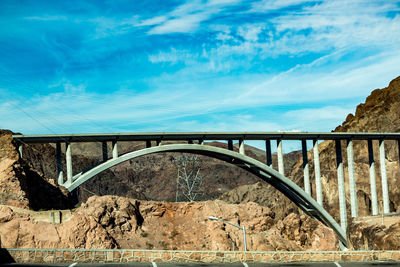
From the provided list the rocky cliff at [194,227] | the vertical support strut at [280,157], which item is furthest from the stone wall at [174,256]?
the vertical support strut at [280,157]

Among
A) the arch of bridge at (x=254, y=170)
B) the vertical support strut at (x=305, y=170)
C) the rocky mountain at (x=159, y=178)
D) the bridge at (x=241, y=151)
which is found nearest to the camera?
the bridge at (x=241, y=151)

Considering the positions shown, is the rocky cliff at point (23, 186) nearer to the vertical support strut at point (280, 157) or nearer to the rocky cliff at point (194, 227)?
the rocky cliff at point (194, 227)

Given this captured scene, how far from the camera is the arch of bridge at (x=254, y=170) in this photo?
45.6 meters

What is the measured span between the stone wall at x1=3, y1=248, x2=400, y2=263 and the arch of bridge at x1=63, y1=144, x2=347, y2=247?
23.1 m

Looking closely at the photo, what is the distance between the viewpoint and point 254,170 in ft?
174

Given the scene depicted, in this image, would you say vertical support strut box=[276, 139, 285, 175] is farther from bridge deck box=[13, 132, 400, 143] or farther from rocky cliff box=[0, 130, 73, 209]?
rocky cliff box=[0, 130, 73, 209]

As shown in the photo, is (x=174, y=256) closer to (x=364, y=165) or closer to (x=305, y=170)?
(x=305, y=170)

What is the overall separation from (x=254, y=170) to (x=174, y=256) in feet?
106

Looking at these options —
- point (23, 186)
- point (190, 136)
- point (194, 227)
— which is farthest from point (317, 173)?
point (23, 186)

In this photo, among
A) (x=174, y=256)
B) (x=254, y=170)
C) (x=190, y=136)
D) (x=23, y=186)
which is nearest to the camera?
(x=174, y=256)

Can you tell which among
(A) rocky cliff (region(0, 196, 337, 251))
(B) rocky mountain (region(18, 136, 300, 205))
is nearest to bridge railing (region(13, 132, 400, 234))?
(A) rocky cliff (region(0, 196, 337, 251))

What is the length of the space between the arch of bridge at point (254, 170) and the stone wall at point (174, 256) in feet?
75.7

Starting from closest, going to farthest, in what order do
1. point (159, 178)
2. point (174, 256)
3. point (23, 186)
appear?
point (174, 256) < point (23, 186) < point (159, 178)

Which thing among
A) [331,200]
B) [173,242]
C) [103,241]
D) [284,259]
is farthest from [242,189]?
[284,259]
